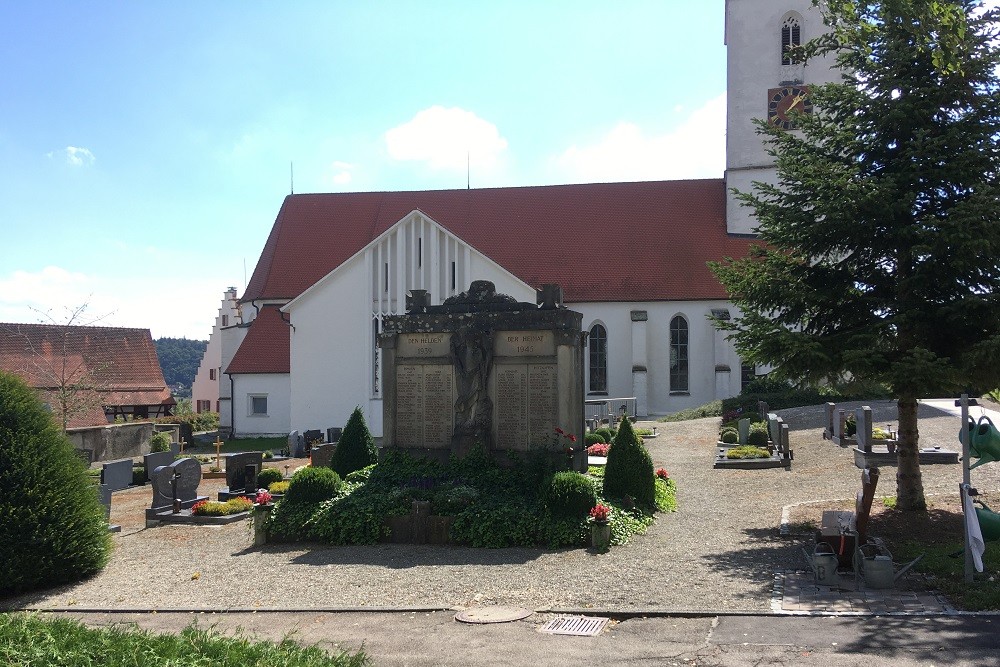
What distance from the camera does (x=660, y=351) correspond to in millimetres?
37094

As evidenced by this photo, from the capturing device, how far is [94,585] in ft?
36.5

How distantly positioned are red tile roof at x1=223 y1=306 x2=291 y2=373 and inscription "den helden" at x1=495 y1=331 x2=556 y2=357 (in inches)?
938

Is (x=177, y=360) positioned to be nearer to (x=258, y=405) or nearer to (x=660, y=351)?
(x=258, y=405)

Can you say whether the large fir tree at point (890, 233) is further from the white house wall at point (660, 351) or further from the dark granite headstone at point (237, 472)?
the white house wall at point (660, 351)

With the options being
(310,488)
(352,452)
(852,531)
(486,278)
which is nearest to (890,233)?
(852,531)

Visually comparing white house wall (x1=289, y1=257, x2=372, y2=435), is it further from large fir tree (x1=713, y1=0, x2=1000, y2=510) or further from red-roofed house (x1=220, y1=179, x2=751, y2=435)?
large fir tree (x1=713, y1=0, x2=1000, y2=510)

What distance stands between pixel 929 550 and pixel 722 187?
31315 millimetres

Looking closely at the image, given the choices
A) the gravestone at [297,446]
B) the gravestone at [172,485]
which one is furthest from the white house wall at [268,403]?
the gravestone at [172,485]

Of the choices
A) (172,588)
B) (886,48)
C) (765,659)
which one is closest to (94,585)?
(172,588)

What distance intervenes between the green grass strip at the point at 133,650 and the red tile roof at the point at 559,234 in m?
30.4

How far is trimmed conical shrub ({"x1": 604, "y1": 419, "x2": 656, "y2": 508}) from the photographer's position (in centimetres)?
1409

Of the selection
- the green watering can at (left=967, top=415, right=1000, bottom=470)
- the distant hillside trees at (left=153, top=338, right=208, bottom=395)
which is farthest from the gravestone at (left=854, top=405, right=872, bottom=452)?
the distant hillside trees at (left=153, top=338, right=208, bottom=395)

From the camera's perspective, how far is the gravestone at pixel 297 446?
29188 millimetres

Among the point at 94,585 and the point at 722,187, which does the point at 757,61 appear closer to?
the point at 722,187
